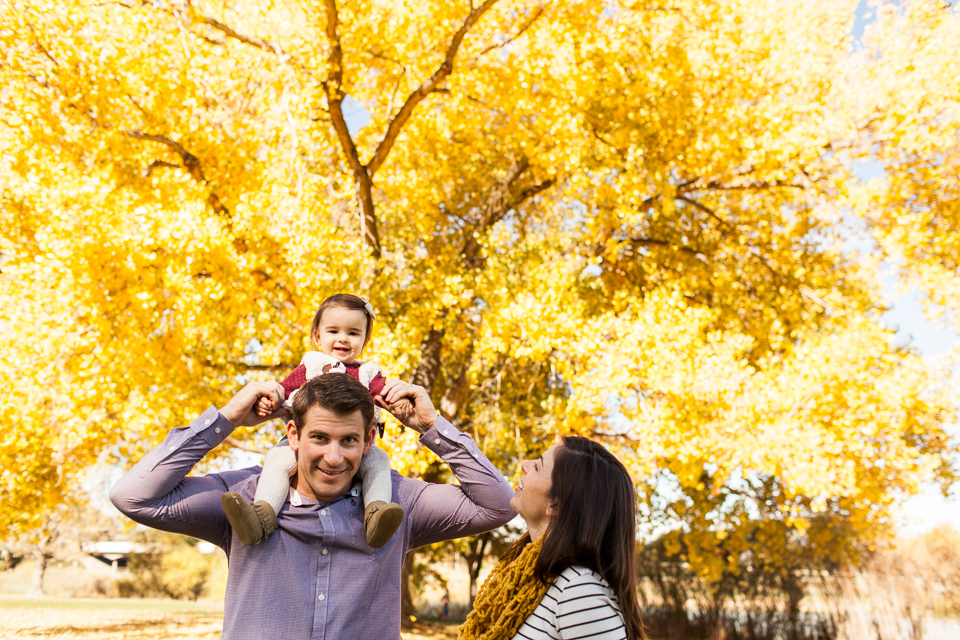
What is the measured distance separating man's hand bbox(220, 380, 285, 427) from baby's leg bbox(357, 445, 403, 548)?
38cm

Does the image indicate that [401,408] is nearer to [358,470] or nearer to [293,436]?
[358,470]

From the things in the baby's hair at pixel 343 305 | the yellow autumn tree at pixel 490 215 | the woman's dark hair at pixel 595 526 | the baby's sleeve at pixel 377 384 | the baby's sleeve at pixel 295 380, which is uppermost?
the yellow autumn tree at pixel 490 215

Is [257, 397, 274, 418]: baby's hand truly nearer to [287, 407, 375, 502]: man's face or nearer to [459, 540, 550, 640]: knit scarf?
[287, 407, 375, 502]: man's face

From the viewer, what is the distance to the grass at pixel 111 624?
1019cm

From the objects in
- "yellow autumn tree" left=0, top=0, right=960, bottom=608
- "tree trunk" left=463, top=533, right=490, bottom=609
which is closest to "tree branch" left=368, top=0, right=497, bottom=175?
"yellow autumn tree" left=0, top=0, right=960, bottom=608

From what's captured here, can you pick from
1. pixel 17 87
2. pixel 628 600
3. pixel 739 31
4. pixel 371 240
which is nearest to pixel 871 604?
pixel 739 31

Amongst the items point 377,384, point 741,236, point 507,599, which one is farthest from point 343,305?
point 741,236

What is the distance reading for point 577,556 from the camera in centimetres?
189

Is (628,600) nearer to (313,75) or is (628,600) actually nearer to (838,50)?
(313,75)

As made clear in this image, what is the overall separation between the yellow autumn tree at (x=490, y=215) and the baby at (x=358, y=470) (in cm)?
404

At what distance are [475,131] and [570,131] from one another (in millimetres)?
2602

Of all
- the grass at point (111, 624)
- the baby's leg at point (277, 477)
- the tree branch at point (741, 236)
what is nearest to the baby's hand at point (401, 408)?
the baby's leg at point (277, 477)

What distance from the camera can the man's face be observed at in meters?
1.90

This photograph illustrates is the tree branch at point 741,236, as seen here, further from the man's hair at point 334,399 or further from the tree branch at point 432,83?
the man's hair at point 334,399
